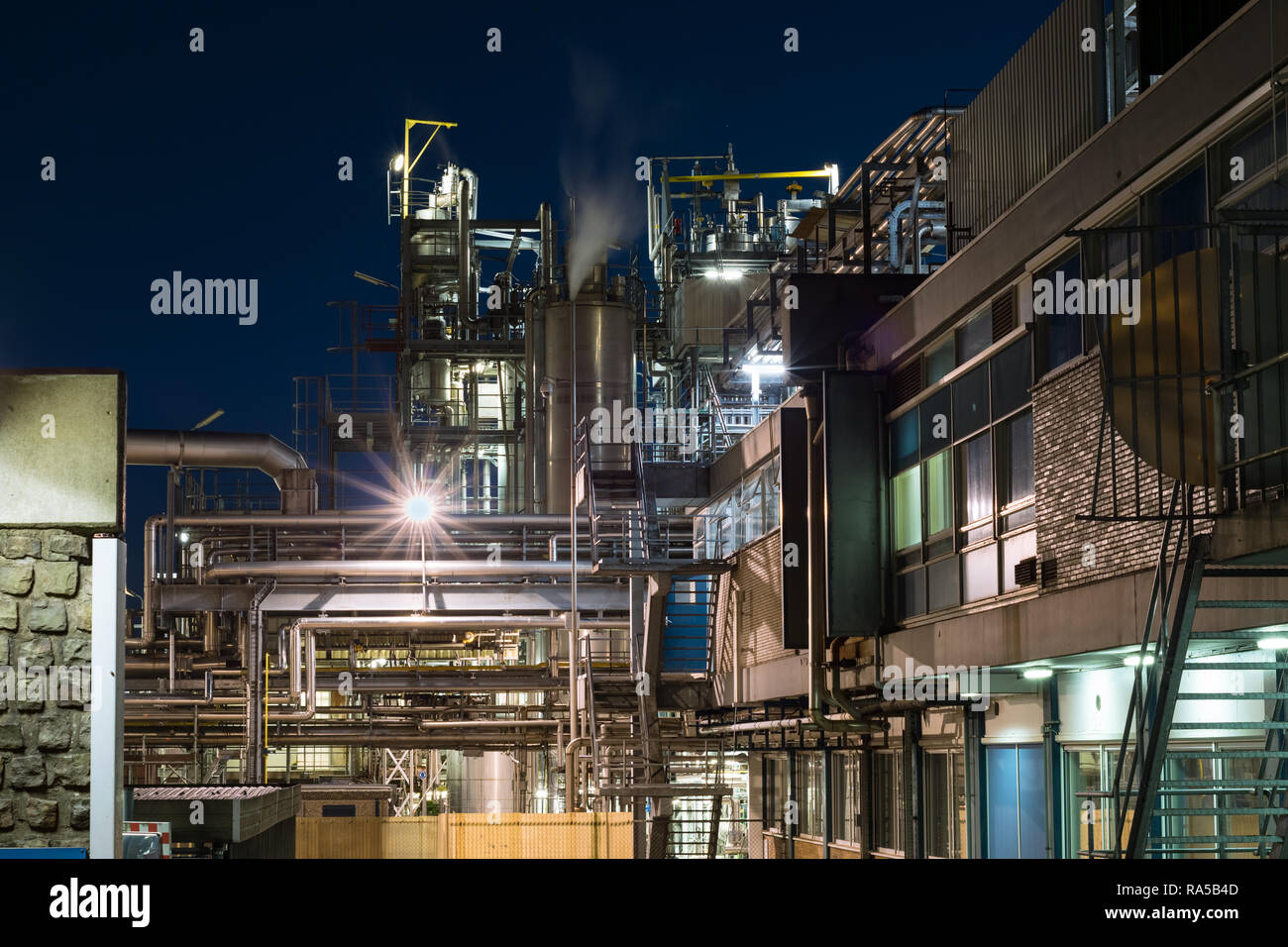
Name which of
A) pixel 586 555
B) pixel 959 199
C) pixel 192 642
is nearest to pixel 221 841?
pixel 959 199

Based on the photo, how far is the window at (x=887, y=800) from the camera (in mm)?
19359

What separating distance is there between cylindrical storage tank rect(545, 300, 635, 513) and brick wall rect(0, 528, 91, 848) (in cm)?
2496

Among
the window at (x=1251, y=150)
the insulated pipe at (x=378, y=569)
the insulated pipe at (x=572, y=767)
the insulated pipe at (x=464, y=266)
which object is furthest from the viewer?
the insulated pipe at (x=464, y=266)

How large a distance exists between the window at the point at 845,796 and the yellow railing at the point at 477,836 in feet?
14.9

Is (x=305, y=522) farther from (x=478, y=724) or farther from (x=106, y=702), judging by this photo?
(x=106, y=702)

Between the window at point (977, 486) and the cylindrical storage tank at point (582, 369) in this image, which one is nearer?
the window at point (977, 486)

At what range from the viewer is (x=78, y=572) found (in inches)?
341

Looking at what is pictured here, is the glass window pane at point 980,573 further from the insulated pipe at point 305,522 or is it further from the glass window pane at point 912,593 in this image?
the insulated pipe at point 305,522

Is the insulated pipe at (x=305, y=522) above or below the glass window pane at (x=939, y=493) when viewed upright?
above

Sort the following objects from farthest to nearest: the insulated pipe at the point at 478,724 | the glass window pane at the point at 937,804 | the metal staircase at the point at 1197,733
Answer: the insulated pipe at the point at 478,724, the glass window pane at the point at 937,804, the metal staircase at the point at 1197,733

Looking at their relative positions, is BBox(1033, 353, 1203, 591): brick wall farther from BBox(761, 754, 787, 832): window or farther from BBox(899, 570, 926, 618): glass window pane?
BBox(761, 754, 787, 832): window

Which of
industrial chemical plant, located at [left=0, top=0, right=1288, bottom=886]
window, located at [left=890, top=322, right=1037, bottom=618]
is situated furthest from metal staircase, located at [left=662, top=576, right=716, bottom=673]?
window, located at [left=890, top=322, right=1037, bottom=618]

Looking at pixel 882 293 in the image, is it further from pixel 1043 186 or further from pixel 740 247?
pixel 740 247

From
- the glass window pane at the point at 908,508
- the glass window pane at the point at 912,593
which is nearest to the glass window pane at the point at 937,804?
the glass window pane at the point at 912,593
